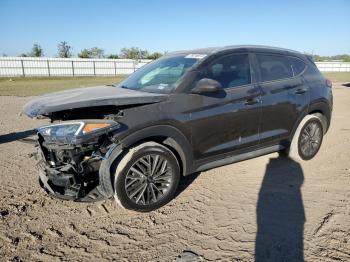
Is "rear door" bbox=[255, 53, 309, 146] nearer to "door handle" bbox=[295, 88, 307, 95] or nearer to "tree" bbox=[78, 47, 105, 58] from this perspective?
"door handle" bbox=[295, 88, 307, 95]

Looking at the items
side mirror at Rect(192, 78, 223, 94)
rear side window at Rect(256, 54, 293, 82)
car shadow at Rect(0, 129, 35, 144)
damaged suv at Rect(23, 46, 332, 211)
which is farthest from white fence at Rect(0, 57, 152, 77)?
side mirror at Rect(192, 78, 223, 94)

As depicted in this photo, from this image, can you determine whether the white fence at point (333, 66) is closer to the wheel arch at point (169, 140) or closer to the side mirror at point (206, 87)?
the side mirror at point (206, 87)

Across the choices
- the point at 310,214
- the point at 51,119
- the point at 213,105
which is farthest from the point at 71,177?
the point at 310,214

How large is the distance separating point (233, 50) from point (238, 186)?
190 cm

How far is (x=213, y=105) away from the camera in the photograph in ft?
14.7

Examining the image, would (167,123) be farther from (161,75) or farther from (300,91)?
(300,91)

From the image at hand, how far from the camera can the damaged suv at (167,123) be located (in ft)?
12.3

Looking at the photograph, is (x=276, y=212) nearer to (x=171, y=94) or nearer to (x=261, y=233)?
(x=261, y=233)

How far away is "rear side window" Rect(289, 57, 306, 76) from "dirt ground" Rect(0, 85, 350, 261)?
5.14ft

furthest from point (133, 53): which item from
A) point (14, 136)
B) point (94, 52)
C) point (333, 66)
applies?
point (14, 136)


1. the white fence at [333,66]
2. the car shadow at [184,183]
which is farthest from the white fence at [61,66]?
the car shadow at [184,183]

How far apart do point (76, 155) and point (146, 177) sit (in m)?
0.85

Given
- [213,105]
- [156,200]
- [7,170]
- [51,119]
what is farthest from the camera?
[7,170]

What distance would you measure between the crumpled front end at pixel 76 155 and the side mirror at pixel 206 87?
110 cm
